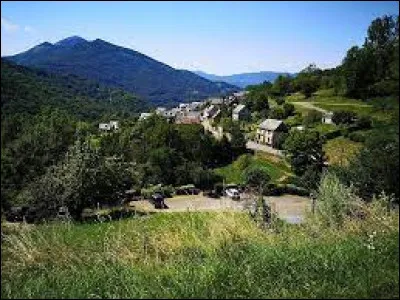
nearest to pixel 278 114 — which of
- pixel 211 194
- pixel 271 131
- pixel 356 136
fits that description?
pixel 271 131

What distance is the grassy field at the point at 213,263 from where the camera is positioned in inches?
188

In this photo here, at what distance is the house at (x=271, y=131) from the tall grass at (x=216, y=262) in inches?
2363

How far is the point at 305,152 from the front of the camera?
2111 inches

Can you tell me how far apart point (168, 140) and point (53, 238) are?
5835 centimetres

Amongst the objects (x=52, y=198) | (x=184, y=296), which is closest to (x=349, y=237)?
(x=184, y=296)

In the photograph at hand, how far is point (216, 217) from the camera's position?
776 cm

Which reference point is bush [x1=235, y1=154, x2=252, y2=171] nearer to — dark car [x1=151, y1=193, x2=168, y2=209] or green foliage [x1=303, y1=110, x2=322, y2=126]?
green foliage [x1=303, y1=110, x2=322, y2=126]

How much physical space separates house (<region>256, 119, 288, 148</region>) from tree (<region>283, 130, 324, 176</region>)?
10628 millimetres

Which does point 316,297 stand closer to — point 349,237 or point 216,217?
point 349,237

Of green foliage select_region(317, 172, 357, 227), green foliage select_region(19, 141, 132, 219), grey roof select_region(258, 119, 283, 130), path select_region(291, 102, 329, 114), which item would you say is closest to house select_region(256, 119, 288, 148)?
grey roof select_region(258, 119, 283, 130)

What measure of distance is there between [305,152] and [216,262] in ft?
161

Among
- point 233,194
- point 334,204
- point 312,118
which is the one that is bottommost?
point 233,194

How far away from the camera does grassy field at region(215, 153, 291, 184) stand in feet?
Result: 183

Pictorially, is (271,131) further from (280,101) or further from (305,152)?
(280,101)
